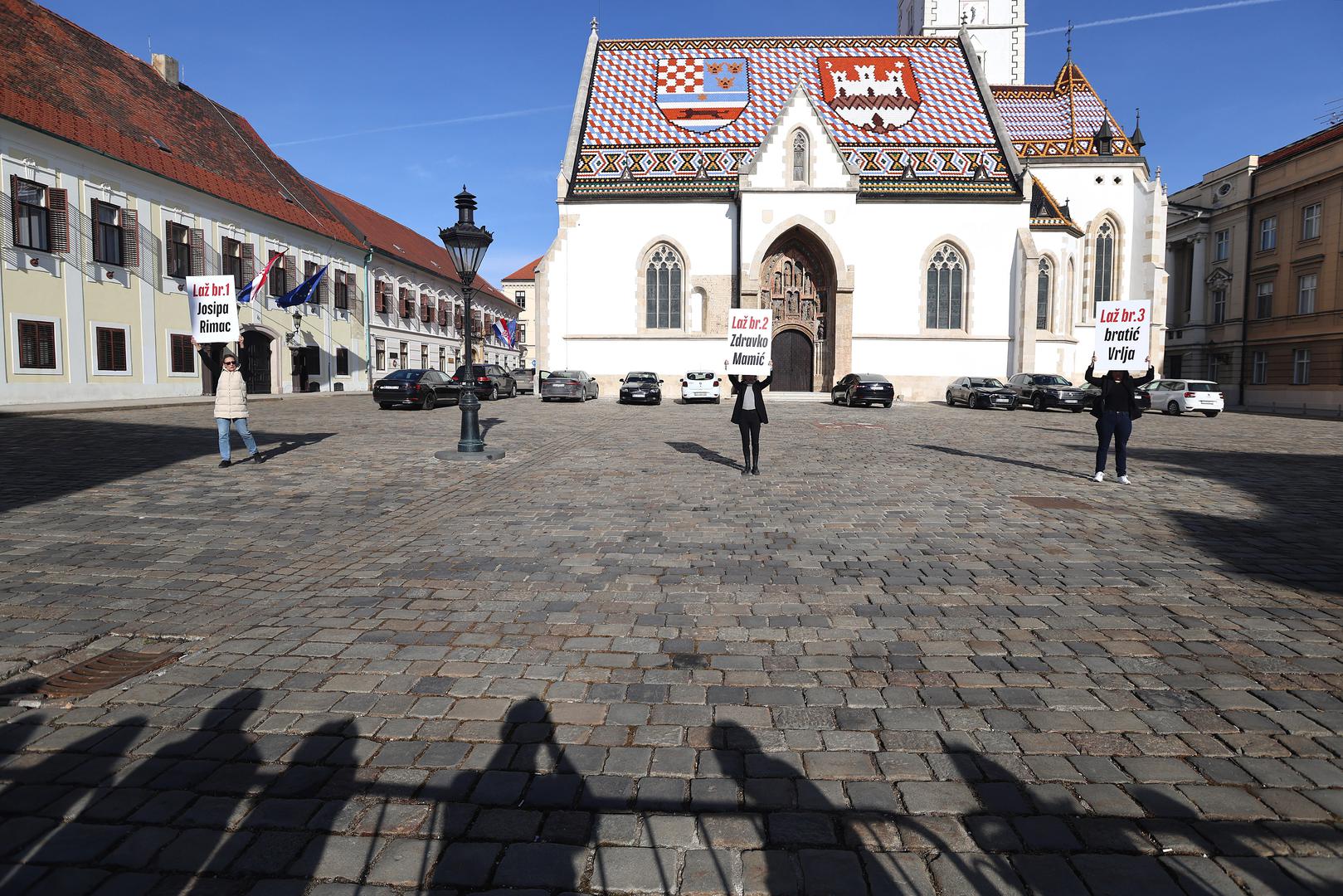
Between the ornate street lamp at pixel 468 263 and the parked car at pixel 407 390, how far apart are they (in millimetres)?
12910

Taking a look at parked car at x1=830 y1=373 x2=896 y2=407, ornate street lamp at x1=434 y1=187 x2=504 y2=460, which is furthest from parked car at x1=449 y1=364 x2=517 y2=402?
ornate street lamp at x1=434 y1=187 x2=504 y2=460

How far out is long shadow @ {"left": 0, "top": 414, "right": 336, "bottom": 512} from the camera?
9.09m

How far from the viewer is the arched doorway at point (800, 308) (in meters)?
37.0

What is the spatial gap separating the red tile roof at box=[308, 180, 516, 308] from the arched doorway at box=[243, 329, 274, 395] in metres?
11.2

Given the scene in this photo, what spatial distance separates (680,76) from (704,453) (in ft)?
111

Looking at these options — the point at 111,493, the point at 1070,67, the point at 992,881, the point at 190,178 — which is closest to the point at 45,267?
the point at 190,178

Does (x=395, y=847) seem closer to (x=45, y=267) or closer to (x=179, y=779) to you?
(x=179, y=779)

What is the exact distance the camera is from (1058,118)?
143 ft

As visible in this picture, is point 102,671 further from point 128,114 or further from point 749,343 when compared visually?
point 128,114

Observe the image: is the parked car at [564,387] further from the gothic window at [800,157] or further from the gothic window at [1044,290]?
the gothic window at [1044,290]

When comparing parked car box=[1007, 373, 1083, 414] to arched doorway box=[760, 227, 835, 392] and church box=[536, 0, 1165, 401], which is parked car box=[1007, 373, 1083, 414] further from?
arched doorway box=[760, 227, 835, 392]

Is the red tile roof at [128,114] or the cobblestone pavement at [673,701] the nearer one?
the cobblestone pavement at [673,701]

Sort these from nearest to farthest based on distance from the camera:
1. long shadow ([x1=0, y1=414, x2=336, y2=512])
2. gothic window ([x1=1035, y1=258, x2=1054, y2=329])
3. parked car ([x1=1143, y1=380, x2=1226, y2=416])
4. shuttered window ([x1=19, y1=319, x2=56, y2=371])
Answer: long shadow ([x1=0, y1=414, x2=336, y2=512])
shuttered window ([x1=19, y1=319, x2=56, y2=371])
parked car ([x1=1143, y1=380, x2=1226, y2=416])
gothic window ([x1=1035, y1=258, x2=1054, y2=329])

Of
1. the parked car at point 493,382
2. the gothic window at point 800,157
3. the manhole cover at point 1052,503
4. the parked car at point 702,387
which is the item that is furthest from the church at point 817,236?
the manhole cover at point 1052,503
